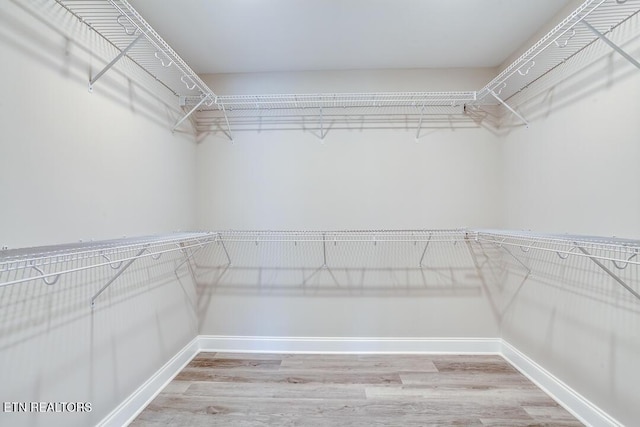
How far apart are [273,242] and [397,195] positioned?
1.06 m

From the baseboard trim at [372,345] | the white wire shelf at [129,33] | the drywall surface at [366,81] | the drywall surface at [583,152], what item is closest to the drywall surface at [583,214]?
the drywall surface at [583,152]

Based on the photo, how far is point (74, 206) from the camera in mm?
1287

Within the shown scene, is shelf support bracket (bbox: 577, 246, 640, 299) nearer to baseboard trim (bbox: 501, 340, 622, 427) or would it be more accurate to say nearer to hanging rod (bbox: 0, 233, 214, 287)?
baseboard trim (bbox: 501, 340, 622, 427)

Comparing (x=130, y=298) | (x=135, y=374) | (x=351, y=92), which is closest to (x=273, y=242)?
(x=130, y=298)

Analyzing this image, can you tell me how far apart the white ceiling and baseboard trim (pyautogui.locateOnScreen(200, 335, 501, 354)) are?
2150 mm

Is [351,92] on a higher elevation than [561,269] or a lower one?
higher

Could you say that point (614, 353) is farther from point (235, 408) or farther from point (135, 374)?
point (135, 374)

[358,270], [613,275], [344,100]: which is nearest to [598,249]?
[613,275]

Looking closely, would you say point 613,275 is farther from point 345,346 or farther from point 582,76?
point 345,346

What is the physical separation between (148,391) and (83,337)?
2.16 ft

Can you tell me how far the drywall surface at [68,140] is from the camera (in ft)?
3.45

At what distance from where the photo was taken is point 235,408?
169 centimetres

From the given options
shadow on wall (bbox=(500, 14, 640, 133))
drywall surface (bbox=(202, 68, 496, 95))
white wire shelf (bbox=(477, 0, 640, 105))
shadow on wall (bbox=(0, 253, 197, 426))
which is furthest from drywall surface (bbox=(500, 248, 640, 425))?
shadow on wall (bbox=(0, 253, 197, 426))

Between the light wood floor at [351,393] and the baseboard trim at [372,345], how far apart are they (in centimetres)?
6
